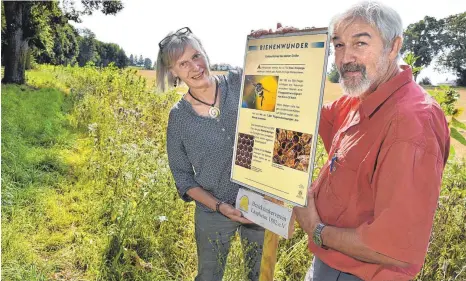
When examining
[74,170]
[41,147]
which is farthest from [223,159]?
[41,147]

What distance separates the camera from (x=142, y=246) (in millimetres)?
3506

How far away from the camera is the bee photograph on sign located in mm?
1714

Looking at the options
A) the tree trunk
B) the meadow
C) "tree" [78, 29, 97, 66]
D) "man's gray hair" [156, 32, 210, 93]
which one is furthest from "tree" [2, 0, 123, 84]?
"tree" [78, 29, 97, 66]

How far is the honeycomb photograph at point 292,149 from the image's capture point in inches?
61.1

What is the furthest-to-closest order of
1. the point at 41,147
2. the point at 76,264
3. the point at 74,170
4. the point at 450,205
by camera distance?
the point at 41,147
the point at 74,170
the point at 76,264
the point at 450,205

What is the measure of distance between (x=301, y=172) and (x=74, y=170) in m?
4.64

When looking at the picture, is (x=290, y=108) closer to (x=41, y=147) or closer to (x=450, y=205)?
(x=450, y=205)

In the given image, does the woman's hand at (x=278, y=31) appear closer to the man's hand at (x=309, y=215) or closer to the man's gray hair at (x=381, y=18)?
the man's gray hair at (x=381, y=18)

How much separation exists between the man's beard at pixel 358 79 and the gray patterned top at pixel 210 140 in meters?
0.78

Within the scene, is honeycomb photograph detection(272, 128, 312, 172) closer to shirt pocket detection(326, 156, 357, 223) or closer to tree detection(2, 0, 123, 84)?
shirt pocket detection(326, 156, 357, 223)

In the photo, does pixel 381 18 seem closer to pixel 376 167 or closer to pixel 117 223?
pixel 376 167

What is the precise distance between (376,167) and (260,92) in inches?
24.6

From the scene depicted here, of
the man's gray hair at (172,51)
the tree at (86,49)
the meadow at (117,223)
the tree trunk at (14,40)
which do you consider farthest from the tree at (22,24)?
the tree at (86,49)

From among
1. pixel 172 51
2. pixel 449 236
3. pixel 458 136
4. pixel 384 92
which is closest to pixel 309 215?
pixel 384 92
